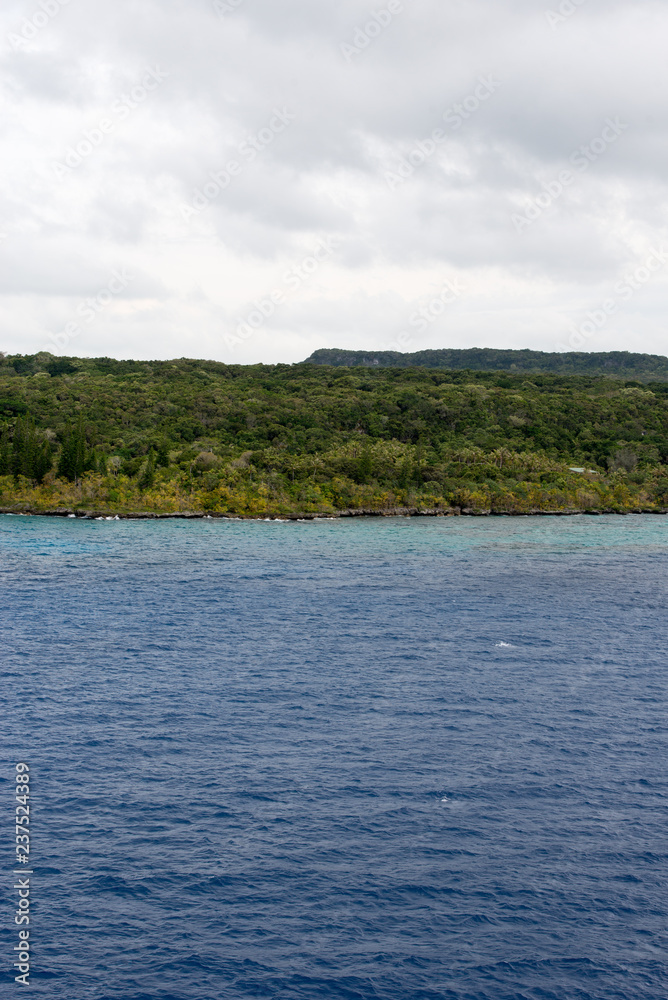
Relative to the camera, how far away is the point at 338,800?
25.2m

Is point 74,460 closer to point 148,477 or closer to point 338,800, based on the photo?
point 148,477

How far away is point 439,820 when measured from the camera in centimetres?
2420

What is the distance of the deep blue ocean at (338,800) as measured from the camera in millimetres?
18000

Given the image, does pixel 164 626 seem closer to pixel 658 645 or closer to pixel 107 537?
pixel 658 645

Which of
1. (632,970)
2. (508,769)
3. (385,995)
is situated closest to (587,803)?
(508,769)

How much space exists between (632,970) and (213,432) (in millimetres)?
175849

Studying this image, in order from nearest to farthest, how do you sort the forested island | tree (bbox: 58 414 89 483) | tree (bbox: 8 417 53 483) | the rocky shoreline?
the rocky shoreline → the forested island → tree (bbox: 58 414 89 483) → tree (bbox: 8 417 53 483)

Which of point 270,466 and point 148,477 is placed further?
point 270,466

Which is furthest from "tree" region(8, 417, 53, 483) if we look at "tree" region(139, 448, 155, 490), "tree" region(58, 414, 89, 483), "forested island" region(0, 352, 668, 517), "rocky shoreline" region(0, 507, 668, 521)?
"tree" region(139, 448, 155, 490)

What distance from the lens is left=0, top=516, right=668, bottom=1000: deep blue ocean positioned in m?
18.0

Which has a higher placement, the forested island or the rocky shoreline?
the forested island

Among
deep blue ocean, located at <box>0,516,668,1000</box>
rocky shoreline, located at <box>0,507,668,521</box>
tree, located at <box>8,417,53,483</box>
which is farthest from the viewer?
tree, located at <box>8,417,53,483</box>

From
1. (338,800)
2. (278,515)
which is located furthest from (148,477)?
(338,800)

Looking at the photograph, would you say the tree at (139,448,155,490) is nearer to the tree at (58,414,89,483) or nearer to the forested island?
the forested island
